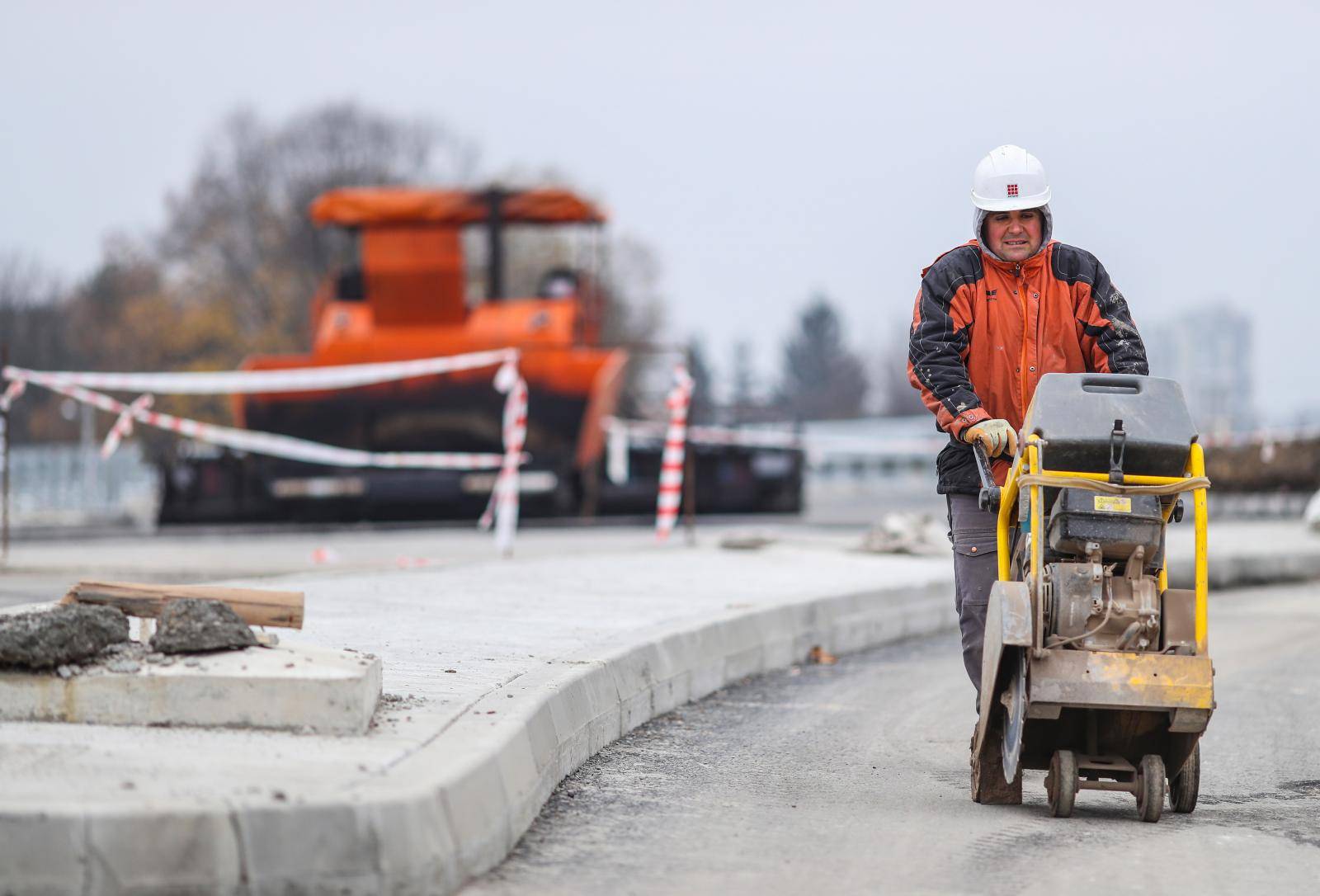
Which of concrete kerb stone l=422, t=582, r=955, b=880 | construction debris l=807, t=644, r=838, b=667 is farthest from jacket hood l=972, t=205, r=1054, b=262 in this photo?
construction debris l=807, t=644, r=838, b=667

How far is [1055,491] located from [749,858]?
150 cm

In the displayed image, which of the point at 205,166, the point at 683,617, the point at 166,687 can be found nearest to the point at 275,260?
the point at 205,166

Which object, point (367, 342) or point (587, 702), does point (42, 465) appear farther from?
point (587, 702)

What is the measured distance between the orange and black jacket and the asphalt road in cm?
117

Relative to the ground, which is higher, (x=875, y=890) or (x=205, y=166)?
(x=205, y=166)

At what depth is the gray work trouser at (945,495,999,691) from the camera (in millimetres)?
6246

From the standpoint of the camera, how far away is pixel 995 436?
582 cm

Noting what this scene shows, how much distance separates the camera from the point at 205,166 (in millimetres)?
58812

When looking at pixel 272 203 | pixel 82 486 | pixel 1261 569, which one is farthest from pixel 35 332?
pixel 1261 569

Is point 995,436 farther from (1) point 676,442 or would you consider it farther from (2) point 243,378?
(2) point 243,378

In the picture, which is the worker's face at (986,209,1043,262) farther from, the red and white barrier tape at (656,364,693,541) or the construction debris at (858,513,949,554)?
the red and white barrier tape at (656,364,693,541)

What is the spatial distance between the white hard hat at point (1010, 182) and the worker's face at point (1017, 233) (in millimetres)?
48

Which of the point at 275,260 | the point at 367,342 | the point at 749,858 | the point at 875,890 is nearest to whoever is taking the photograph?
the point at 875,890

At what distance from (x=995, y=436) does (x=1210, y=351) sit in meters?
175
